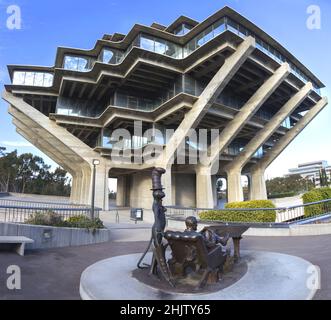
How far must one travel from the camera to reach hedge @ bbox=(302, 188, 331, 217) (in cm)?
1395

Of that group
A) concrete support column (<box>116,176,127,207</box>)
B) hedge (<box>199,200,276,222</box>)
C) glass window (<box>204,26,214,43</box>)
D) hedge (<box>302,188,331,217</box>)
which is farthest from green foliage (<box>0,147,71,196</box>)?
hedge (<box>302,188,331,217</box>)

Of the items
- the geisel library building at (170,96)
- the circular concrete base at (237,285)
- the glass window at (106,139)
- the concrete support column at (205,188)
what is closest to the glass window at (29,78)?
the geisel library building at (170,96)

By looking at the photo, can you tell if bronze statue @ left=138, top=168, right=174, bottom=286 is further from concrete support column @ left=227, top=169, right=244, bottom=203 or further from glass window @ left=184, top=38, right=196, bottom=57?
concrete support column @ left=227, top=169, right=244, bottom=203

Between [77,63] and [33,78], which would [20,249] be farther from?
[33,78]

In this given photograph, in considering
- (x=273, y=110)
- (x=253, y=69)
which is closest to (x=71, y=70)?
(x=253, y=69)

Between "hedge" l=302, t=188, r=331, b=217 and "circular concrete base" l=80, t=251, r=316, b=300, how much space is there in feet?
28.4

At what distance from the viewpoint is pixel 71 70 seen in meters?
28.2

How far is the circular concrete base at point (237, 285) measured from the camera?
14.1ft

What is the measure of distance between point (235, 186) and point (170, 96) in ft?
48.8

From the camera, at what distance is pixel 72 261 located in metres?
7.59

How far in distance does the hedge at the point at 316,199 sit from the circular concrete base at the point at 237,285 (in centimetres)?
867

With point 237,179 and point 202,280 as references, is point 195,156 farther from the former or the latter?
point 202,280

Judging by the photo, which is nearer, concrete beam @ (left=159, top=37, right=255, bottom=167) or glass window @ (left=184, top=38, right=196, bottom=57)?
concrete beam @ (left=159, top=37, right=255, bottom=167)
